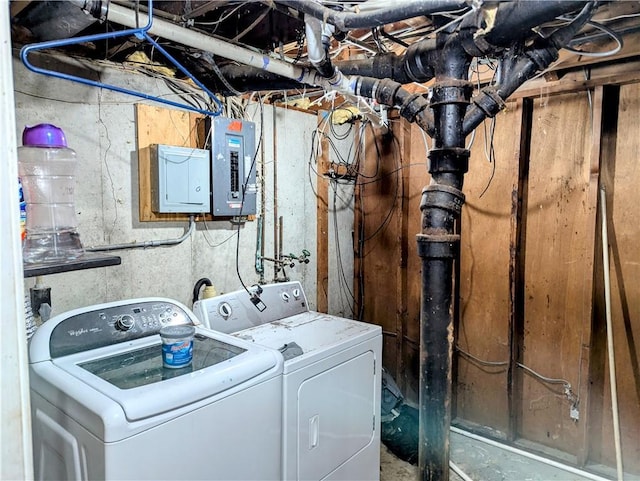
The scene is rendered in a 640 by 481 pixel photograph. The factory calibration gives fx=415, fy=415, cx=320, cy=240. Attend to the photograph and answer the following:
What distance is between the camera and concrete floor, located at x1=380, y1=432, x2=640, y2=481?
2.40 meters

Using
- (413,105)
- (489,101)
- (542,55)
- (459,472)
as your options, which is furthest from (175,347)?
(459,472)

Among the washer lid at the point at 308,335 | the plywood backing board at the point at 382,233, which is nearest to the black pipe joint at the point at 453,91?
the washer lid at the point at 308,335

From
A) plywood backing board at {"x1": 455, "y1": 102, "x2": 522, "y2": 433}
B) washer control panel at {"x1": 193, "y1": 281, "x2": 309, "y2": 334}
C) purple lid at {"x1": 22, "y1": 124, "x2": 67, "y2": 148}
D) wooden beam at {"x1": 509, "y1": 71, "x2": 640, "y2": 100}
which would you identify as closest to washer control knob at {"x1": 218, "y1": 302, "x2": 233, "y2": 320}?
washer control panel at {"x1": 193, "y1": 281, "x2": 309, "y2": 334}

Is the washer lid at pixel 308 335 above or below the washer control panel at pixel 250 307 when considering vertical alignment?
below

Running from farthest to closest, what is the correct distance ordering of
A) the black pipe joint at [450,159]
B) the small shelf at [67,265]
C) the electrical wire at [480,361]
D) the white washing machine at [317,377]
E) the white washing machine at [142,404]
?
the electrical wire at [480,361] → the white washing machine at [317,377] → the black pipe joint at [450,159] → the small shelf at [67,265] → the white washing machine at [142,404]

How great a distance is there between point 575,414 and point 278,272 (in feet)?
6.67

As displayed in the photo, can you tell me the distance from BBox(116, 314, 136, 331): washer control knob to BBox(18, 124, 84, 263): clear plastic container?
30cm

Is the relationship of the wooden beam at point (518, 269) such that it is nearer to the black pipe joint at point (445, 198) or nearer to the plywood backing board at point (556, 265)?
the plywood backing board at point (556, 265)

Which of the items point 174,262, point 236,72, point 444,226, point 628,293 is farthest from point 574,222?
point 174,262

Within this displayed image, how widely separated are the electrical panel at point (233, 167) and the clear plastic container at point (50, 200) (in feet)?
2.28

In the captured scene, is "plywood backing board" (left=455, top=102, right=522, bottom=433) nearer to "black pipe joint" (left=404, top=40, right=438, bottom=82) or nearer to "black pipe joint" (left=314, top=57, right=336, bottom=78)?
"black pipe joint" (left=404, top=40, right=438, bottom=82)

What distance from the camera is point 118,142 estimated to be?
209 cm

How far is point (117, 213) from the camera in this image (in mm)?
2104

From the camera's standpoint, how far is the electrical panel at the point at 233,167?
7.61ft
